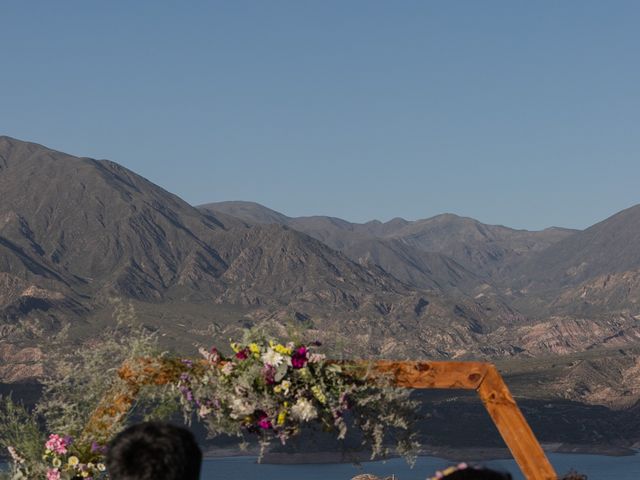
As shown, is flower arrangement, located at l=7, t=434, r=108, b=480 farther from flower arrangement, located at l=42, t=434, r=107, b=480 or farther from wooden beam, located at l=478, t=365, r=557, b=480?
wooden beam, located at l=478, t=365, r=557, b=480

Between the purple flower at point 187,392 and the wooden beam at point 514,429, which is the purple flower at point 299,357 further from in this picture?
the wooden beam at point 514,429

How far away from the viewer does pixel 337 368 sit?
44.9 ft

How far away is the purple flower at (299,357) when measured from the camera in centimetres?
1374

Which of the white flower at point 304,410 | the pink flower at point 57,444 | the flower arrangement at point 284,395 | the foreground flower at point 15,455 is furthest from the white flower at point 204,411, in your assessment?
the foreground flower at point 15,455

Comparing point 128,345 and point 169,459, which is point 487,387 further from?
point 169,459

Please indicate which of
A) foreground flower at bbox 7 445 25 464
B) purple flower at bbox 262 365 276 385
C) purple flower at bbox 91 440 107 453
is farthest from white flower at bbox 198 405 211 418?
foreground flower at bbox 7 445 25 464

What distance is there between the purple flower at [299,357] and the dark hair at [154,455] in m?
6.64

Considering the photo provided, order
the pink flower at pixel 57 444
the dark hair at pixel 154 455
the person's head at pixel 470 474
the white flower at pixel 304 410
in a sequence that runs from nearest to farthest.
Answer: the person's head at pixel 470 474 → the dark hair at pixel 154 455 → the white flower at pixel 304 410 → the pink flower at pixel 57 444

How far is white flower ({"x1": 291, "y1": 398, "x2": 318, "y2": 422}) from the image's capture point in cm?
1344

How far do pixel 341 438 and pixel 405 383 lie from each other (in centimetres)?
133

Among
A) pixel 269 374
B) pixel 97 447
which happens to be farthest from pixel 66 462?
pixel 269 374

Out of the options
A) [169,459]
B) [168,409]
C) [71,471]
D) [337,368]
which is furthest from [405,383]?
[169,459]

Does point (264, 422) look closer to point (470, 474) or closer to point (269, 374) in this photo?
point (269, 374)

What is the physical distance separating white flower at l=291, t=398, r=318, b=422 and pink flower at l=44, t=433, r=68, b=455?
307cm
